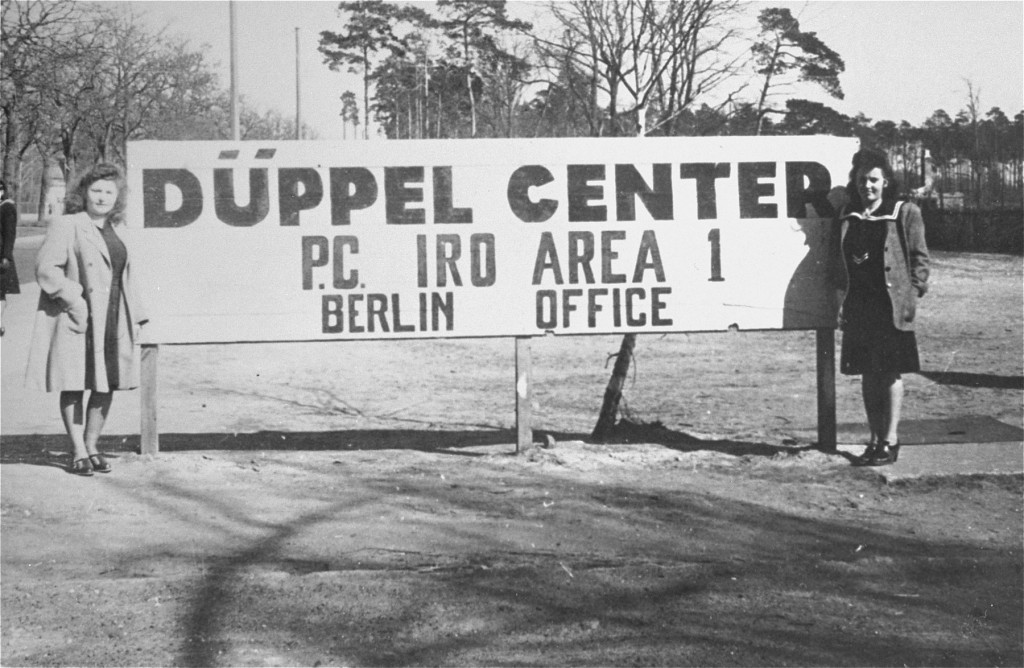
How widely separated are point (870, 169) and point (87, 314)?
4.96 m

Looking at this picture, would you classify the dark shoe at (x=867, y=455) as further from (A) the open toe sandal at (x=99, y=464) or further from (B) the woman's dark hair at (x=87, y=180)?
(B) the woman's dark hair at (x=87, y=180)

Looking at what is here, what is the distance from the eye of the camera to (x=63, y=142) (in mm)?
5906

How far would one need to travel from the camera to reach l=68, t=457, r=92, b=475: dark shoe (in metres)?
6.79

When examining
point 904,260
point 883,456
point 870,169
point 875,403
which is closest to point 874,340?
point 875,403

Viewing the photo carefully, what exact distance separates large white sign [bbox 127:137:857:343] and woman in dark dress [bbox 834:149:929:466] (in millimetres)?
330

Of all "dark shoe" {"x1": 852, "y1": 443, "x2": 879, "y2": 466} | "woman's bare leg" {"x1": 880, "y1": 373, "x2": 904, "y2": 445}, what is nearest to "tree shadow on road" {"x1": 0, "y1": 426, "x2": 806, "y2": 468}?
"dark shoe" {"x1": 852, "y1": 443, "x2": 879, "y2": 466}

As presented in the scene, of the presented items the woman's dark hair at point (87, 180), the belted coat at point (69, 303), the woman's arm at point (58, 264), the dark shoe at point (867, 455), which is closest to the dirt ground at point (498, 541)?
the dark shoe at point (867, 455)

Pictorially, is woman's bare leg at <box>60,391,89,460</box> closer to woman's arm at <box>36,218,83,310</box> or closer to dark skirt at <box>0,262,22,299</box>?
woman's arm at <box>36,218,83,310</box>

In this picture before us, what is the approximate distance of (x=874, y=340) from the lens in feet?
23.2

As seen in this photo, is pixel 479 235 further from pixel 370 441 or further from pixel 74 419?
pixel 74 419

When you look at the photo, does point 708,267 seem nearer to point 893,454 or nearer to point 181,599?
point 893,454

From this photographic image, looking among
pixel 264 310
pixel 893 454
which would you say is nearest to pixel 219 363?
pixel 264 310

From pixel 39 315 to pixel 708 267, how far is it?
4.23 m

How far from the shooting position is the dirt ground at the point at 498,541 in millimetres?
4414
